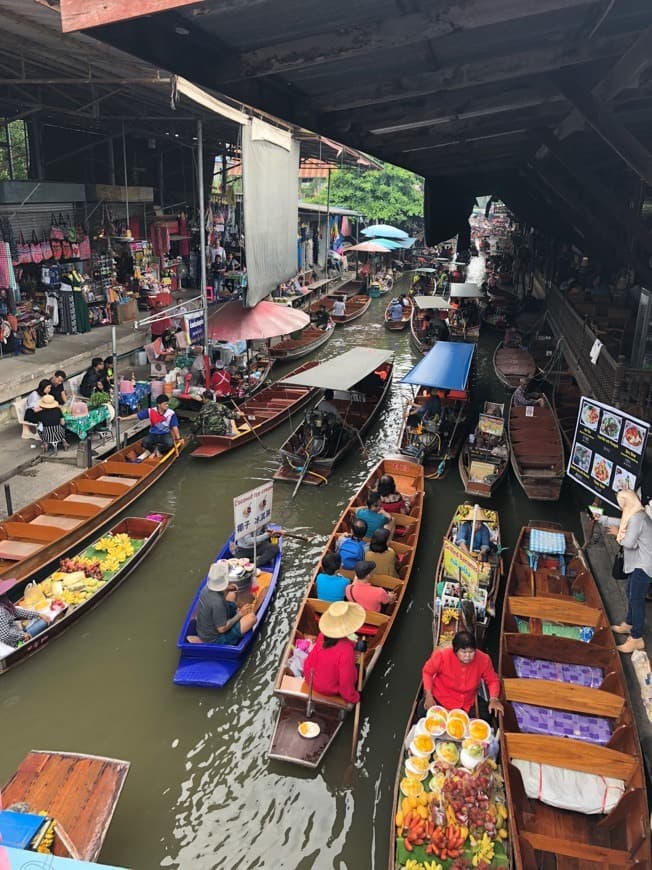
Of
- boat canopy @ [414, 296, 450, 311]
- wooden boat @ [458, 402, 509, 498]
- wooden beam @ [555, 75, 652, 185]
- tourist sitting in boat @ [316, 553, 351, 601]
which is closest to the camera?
wooden beam @ [555, 75, 652, 185]

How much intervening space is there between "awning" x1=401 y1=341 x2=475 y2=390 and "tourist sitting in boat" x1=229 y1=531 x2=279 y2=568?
4.92 metres

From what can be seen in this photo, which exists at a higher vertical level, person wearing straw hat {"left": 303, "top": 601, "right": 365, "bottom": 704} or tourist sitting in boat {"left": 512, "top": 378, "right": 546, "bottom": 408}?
tourist sitting in boat {"left": 512, "top": 378, "right": 546, "bottom": 408}

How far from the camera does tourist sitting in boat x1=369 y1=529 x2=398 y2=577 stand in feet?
26.4

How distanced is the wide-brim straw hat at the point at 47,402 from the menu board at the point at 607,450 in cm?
903

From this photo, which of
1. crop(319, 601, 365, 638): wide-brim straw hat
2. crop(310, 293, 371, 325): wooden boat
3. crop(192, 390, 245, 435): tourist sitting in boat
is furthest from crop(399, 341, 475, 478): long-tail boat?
crop(310, 293, 371, 325): wooden boat

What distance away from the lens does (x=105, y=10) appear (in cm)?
281

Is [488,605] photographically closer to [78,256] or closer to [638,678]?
[638,678]

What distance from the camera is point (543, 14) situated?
434 cm

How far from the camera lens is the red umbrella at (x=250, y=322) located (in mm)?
14727

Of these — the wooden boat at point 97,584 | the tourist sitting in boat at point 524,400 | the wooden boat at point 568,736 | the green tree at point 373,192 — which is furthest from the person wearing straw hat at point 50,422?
the green tree at point 373,192

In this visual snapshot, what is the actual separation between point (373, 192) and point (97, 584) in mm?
35638

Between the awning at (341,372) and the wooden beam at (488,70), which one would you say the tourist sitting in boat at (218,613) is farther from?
the awning at (341,372)

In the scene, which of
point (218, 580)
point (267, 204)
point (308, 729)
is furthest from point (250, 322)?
point (308, 729)

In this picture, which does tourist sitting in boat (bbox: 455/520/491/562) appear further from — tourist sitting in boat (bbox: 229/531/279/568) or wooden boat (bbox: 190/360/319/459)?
wooden boat (bbox: 190/360/319/459)
